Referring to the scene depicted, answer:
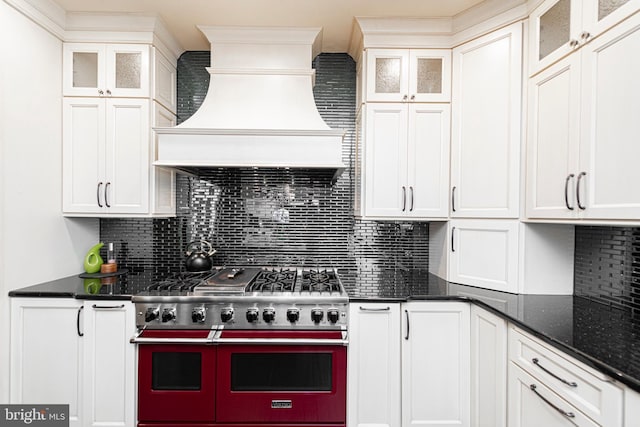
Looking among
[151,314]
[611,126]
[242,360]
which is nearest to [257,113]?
[151,314]

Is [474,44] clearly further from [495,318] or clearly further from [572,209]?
[495,318]

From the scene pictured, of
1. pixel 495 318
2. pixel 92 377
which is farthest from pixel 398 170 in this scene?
pixel 92 377

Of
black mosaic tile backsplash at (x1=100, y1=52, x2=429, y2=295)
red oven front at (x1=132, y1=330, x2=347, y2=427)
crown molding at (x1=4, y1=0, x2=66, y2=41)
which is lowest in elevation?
red oven front at (x1=132, y1=330, x2=347, y2=427)

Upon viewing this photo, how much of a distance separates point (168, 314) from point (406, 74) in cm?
208

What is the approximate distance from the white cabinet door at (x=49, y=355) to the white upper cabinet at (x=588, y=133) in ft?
8.59

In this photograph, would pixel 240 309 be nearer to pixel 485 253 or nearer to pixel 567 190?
pixel 485 253

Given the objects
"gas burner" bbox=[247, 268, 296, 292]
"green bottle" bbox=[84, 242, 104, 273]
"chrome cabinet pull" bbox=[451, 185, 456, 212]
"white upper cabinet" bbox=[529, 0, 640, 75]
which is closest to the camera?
"white upper cabinet" bbox=[529, 0, 640, 75]

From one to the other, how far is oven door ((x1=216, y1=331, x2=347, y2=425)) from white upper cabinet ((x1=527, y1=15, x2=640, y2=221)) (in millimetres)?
1317

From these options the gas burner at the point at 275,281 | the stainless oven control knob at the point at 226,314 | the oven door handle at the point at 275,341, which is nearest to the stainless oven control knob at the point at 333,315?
the oven door handle at the point at 275,341

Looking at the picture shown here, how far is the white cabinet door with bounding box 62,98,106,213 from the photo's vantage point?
243 cm

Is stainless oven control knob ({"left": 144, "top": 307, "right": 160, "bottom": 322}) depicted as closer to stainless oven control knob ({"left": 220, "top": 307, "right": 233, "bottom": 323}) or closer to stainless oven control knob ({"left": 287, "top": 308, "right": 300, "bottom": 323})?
stainless oven control knob ({"left": 220, "top": 307, "right": 233, "bottom": 323})

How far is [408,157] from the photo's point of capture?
2.41 meters

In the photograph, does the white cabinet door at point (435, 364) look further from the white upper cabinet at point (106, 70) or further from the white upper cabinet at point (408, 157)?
the white upper cabinet at point (106, 70)

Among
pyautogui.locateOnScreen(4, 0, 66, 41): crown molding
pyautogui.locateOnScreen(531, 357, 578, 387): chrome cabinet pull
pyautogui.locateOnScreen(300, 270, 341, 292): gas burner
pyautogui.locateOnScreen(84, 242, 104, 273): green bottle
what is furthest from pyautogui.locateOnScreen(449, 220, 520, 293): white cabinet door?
pyautogui.locateOnScreen(4, 0, 66, 41): crown molding
